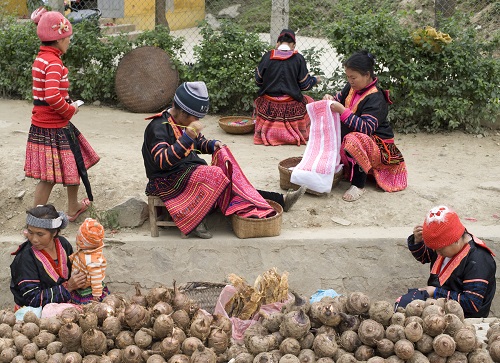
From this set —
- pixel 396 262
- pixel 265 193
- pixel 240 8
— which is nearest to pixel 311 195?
pixel 265 193

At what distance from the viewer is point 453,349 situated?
2.96 metres

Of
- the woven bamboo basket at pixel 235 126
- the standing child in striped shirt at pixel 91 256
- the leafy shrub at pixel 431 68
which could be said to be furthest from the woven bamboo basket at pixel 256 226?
the leafy shrub at pixel 431 68

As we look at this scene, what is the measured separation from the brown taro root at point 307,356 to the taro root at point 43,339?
117 centimetres

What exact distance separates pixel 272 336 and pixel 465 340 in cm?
86

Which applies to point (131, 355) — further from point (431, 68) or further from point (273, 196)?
point (431, 68)

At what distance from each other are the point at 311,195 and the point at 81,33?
15.3 ft

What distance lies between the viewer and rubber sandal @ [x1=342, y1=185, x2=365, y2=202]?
616cm

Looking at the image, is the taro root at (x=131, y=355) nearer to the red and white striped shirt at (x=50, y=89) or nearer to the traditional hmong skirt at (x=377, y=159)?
the red and white striped shirt at (x=50, y=89)

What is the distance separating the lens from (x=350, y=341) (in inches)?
121

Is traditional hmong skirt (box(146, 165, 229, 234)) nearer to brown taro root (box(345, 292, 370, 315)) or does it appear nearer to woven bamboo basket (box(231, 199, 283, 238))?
woven bamboo basket (box(231, 199, 283, 238))

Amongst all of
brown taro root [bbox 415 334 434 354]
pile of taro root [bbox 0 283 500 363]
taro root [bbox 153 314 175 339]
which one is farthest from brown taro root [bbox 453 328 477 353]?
taro root [bbox 153 314 175 339]

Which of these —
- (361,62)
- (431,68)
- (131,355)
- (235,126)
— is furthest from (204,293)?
(431,68)

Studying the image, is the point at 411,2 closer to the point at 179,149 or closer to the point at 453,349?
the point at 179,149

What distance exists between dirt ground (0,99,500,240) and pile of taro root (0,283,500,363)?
2465 mm
